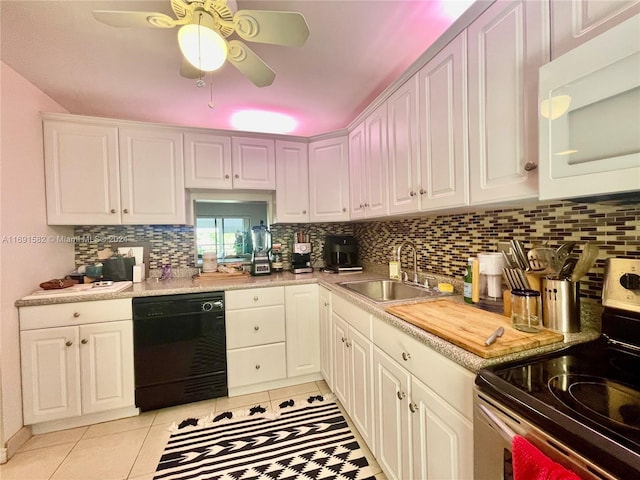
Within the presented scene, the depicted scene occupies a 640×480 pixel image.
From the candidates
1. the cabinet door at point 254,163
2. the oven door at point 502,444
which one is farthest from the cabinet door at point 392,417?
the cabinet door at point 254,163

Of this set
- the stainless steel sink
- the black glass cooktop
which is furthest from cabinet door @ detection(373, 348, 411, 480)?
the stainless steel sink

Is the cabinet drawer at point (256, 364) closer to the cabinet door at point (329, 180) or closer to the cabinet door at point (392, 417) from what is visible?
the cabinet door at point (392, 417)

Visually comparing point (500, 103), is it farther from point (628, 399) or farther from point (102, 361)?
point (102, 361)

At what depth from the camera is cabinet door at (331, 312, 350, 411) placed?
1.79m

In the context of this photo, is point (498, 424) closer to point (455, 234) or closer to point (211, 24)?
point (455, 234)

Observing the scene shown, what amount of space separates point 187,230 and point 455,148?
2.34m

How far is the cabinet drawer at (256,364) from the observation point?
2.16 meters

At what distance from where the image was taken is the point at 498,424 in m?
0.71

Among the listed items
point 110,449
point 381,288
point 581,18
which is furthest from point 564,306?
point 110,449

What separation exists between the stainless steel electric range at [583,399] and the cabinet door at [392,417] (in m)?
0.39

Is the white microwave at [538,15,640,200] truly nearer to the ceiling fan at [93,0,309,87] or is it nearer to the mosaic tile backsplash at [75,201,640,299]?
the mosaic tile backsplash at [75,201,640,299]

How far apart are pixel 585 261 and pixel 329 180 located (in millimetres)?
1961

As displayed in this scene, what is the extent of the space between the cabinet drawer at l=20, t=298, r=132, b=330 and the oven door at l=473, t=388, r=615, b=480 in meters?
2.12

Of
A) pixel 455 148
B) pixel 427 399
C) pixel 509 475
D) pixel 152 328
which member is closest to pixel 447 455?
pixel 427 399
